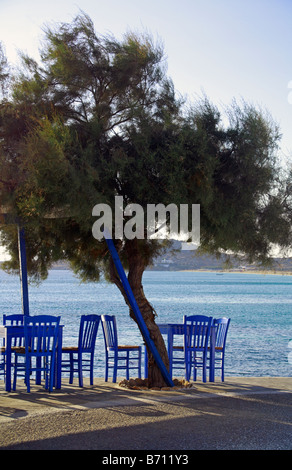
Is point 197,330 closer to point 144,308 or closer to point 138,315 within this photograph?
point 144,308

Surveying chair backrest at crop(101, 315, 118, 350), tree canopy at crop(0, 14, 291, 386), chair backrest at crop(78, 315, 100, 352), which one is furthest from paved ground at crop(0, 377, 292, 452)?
tree canopy at crop(0, 14, 291, 386)

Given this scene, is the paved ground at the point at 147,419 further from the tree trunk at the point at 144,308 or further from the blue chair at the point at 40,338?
the tree trunk at the point at 144,308

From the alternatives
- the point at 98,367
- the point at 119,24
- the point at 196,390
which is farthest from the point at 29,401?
the point at 98,367

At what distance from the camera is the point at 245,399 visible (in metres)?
7.55

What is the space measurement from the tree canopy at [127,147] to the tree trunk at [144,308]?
2 centimetres

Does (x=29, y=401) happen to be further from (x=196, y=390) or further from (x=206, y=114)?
(x=206, y=114)

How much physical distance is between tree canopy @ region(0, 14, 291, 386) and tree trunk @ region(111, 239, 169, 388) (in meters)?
0.02

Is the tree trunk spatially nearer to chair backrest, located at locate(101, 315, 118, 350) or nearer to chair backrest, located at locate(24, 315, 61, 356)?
chair backrest, located at locate(101, 315, 118, 350)

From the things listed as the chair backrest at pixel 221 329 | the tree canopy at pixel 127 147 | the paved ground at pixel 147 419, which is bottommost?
the paved ground at pixel 147 419

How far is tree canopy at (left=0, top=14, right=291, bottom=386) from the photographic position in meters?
7.68

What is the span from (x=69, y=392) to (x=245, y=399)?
2.46 m

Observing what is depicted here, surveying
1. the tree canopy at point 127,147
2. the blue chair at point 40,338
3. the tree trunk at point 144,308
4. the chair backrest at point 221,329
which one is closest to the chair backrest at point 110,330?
the tree trunk at point 144,308

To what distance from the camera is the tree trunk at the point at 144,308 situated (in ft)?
29.0
